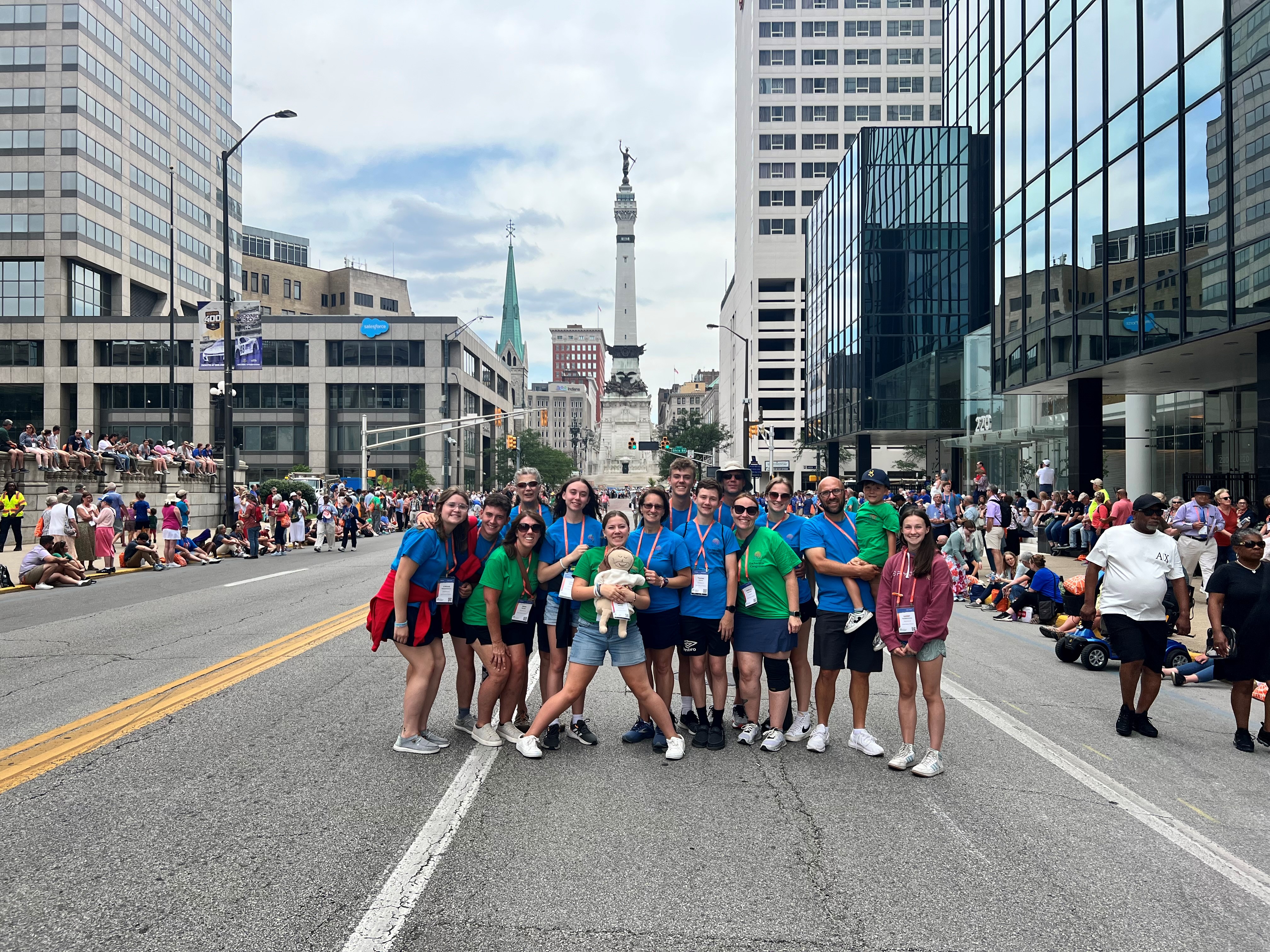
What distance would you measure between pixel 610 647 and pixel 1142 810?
3.30m

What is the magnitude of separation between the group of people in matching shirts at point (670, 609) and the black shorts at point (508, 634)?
11 mm

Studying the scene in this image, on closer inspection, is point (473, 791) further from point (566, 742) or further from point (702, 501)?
point (702, 501)

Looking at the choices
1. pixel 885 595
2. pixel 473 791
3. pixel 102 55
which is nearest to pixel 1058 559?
pixel 885 595

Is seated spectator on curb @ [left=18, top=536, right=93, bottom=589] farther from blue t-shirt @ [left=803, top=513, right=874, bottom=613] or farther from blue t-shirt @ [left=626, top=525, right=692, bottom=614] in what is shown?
blue t-shirt @ [left=803, top=513, right=874, bottom=613]

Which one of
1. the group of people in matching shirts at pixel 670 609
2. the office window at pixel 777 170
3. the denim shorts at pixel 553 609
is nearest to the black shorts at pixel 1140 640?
the group of people in matching shirts at pixel 670 609

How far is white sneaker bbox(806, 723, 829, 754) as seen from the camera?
6.37 metres

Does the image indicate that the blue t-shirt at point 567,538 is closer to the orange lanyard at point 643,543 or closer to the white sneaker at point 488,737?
the orange lanyard at point 643,543

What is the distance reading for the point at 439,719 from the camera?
7.10 meters

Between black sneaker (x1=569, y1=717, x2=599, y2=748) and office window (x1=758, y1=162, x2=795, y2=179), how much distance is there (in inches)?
3499

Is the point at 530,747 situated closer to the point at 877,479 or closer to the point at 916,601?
the point at 916,601

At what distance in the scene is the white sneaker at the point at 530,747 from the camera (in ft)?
20.0

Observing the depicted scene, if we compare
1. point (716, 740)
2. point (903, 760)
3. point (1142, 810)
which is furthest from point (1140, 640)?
point (716, 740)

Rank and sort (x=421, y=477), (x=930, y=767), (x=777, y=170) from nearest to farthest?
(x=930, y=767) < (x=421, y=477) < (x=777, y=170)

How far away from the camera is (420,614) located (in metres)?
6.11
